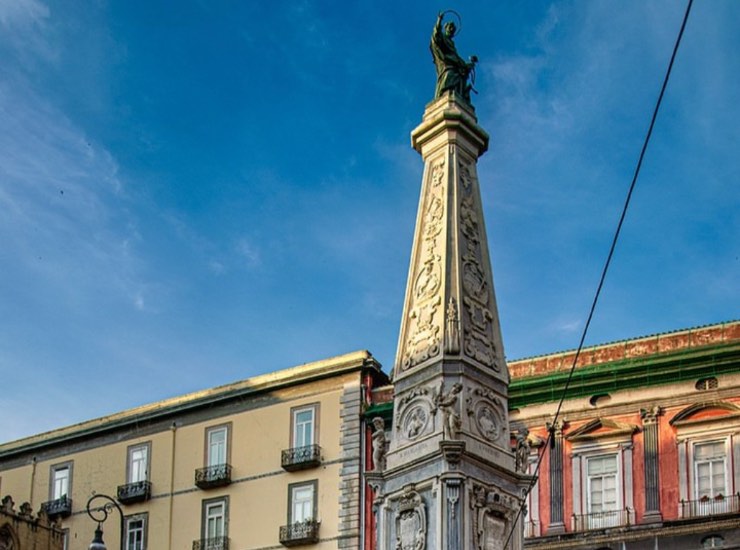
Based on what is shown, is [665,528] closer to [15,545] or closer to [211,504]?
[211,504]

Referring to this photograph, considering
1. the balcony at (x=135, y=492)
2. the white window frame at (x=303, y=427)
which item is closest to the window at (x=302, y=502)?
the white window frame at (x=303, y=427)

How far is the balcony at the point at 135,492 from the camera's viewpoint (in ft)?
113

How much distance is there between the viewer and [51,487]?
1464 inches

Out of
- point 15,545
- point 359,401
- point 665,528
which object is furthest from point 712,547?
point 15,545

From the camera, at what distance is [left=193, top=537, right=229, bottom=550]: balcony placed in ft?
107

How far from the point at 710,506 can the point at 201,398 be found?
511 inches

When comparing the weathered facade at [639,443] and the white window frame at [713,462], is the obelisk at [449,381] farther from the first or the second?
the white window frame at [713,462]

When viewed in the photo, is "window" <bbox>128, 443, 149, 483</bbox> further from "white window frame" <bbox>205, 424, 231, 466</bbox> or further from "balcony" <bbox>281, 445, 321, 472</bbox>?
"balcony" <bbox>281, 445, 321, 472</bbox>

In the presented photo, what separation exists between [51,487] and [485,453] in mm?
26090

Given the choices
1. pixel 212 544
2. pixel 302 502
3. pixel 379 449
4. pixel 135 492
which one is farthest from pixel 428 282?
pixel 135 492

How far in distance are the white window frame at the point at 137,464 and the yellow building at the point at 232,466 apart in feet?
0.08

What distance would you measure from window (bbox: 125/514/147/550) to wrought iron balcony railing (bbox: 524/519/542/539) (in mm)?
10377

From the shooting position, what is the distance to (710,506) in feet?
87.6

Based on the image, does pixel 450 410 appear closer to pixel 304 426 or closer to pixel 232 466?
pixel 304 426
